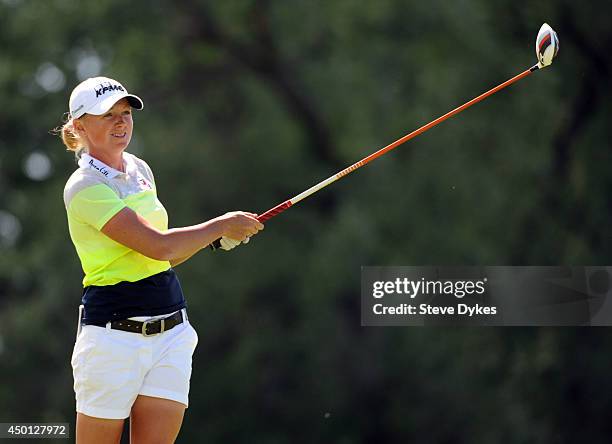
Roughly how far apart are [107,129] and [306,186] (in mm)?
9709

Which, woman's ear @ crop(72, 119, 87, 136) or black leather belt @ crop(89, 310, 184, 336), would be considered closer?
black leather belt @ crop(89, 310, 184, 336)

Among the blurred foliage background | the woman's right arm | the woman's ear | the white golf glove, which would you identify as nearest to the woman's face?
the woman's ear

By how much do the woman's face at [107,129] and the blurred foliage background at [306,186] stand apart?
8.30m

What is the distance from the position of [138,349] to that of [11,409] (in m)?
9.83

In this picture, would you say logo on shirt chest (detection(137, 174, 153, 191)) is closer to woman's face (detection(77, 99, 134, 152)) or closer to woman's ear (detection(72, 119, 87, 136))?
woman's face (detection(77, 99, 134, 152))

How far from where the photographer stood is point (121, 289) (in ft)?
12.3

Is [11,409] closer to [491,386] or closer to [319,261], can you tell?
[319,261]

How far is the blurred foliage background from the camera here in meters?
12.3

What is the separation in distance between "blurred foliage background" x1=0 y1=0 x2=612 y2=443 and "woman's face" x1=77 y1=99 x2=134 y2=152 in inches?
327

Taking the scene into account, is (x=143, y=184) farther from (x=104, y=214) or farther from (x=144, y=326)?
(x=144, y=326)

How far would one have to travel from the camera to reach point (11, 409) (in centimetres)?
1306

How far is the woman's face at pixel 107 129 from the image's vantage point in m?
3.80

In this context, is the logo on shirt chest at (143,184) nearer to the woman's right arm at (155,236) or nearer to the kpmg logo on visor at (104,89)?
the woman's right arm at (155,236)

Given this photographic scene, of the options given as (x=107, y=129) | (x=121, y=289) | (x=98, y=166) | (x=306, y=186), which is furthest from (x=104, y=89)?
(x=306, y=186)
